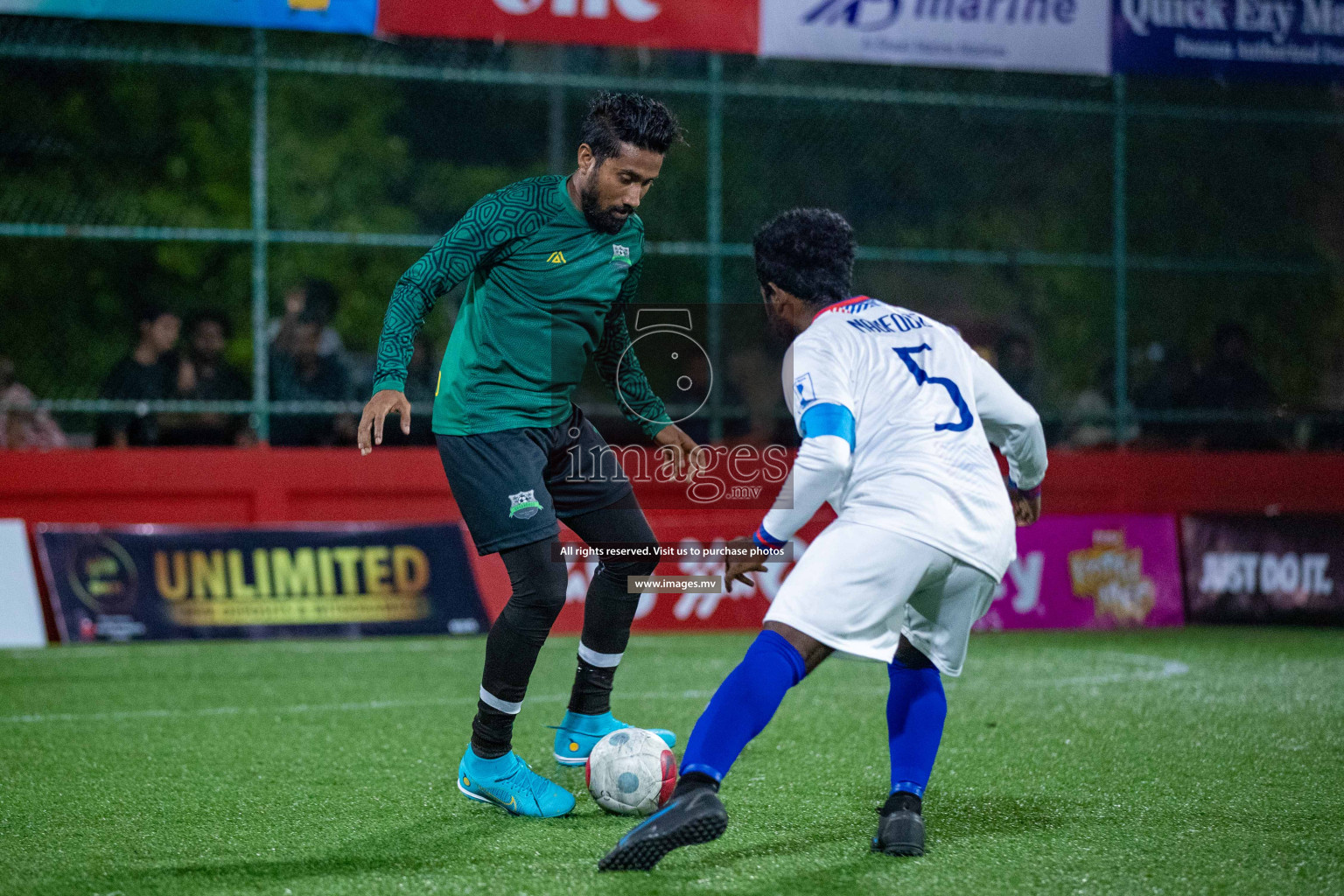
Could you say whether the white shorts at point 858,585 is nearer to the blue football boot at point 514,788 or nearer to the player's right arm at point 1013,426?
the player's right arm at point 1013,426

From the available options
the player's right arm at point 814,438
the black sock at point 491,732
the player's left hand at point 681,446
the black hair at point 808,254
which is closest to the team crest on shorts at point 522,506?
the black sock at point 491,732

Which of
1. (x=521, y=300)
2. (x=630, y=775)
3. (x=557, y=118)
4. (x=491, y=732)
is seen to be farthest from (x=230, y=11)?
(x=630, y=775)

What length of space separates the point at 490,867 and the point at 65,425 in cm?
1526

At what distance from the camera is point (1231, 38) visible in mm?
11859

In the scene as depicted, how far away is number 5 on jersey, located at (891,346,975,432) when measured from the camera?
12.7 feet

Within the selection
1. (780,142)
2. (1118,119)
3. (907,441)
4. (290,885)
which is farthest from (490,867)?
(780,142)

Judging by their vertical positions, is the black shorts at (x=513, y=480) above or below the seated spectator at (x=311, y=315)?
below

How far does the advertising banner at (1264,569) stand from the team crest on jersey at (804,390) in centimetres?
786

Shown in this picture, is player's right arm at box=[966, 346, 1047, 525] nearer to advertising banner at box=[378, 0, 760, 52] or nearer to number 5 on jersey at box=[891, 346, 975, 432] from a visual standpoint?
number 5 on jersey at box=[891, 346, 975, 432]

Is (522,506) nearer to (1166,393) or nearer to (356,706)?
(356,706)

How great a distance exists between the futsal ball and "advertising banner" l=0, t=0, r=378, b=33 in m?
7.22

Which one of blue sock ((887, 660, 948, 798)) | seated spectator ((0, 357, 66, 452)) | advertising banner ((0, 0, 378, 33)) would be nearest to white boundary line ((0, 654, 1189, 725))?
blue sock ((887, 660, 948, 798))

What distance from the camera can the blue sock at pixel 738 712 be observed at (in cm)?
359

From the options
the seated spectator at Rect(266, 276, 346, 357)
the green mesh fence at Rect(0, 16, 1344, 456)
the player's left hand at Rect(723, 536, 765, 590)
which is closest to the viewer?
the player's left hand at Rect(723, 536, 765, 590)
